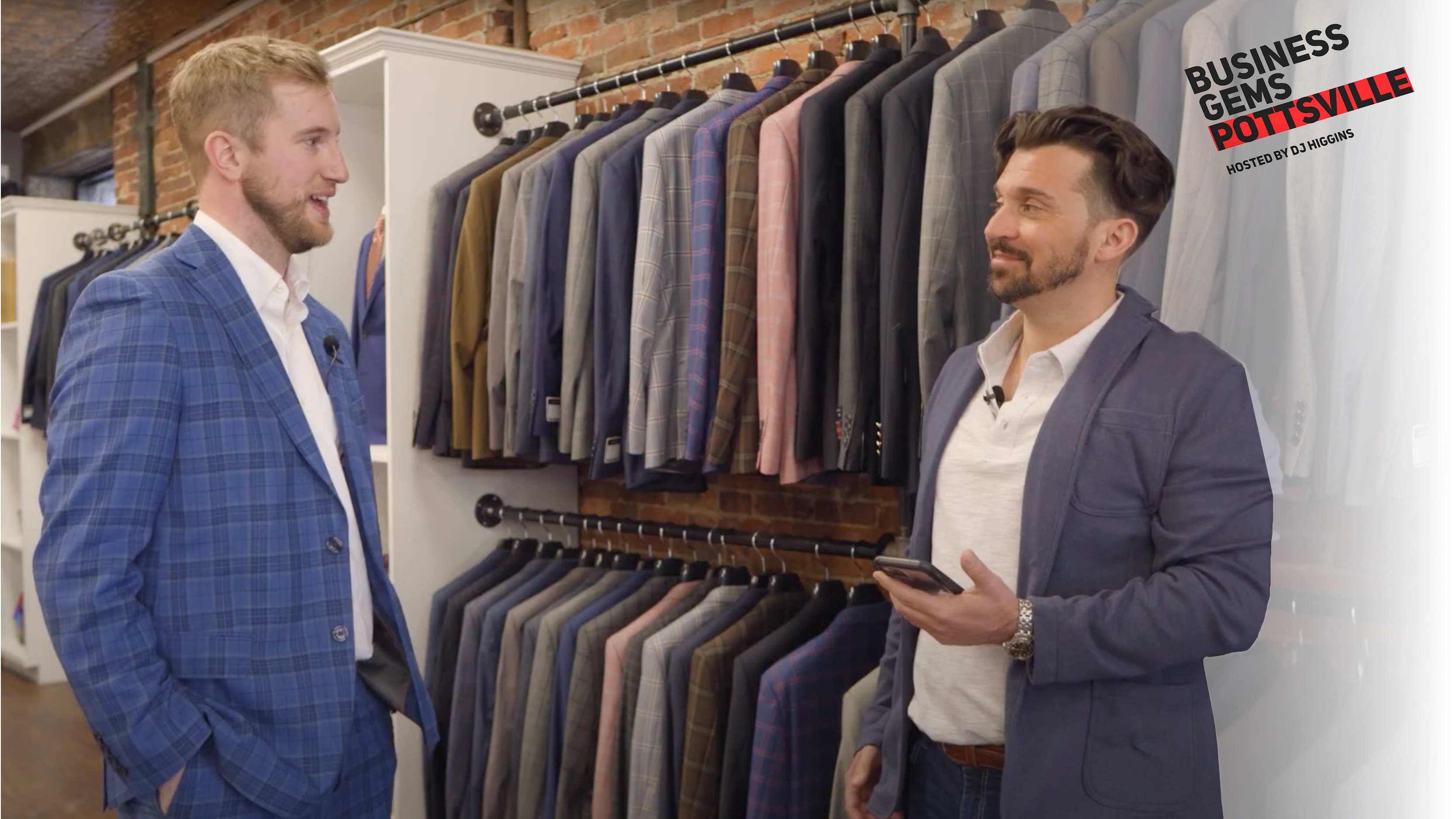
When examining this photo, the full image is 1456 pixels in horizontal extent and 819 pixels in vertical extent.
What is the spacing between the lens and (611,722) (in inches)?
115

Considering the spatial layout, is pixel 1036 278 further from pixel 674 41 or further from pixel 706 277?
pixel 674 41

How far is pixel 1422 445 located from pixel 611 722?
6.13 feet

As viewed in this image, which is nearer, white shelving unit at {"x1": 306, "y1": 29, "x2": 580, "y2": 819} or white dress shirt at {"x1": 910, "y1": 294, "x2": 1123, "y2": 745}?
white dress shirt at {"x1": 910, "y1": 294, "x2": 1123, "y2": 745}

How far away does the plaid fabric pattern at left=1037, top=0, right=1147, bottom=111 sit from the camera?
6.83 ft

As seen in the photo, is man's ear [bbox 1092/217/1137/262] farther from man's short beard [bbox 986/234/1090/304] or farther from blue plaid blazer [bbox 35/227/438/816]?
blue plaid blazer [bbox 35/227/438/816]

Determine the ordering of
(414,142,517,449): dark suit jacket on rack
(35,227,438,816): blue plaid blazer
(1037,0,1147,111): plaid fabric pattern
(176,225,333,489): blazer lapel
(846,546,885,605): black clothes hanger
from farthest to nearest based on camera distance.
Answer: (414,142,517,449): dark suit jacket on rack → (846,546,885,605): black clothes hanger → (1037,0,1147,111): plaid fabric pattern → (176,225,333,489): blazer lapel → (35,227,438,816): blue plaid blazer

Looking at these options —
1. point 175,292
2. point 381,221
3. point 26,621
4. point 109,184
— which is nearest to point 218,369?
point 175,292

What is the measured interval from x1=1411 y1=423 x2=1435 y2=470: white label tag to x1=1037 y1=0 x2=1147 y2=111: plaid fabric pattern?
749 millimetres

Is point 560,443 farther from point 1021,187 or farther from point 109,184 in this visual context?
point 109,184

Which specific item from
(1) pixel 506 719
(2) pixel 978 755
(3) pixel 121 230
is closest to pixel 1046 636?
(2) pixel 978 755

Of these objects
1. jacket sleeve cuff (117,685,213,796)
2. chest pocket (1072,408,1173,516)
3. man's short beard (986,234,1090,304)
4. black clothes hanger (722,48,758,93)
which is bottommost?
jacket sleeve cuff (117,685,213,796)

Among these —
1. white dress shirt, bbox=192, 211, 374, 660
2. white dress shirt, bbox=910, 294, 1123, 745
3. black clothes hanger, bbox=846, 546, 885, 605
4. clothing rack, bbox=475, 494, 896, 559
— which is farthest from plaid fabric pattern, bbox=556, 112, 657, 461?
white dress shirt, bbox=910, 294, 1123, 745

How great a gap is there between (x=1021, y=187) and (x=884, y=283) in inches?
25.8

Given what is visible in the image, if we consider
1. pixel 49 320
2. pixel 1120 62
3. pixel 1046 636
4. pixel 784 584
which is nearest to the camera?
pixel 1046 636
